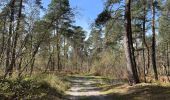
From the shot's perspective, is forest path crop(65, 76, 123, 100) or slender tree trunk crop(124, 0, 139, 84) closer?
forest path crop(65, 76, 123, 100)

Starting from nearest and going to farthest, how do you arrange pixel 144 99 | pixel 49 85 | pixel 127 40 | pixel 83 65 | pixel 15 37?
pixel 15 37 < pixel 144 99 < pixel 49 85 < pixel 127 40 < pixel 83 65

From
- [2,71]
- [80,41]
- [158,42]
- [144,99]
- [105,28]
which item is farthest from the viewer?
[80,41]

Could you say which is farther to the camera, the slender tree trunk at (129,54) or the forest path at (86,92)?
the slender tree trunk at (129,54)

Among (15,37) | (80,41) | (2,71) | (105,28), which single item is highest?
(80,41)

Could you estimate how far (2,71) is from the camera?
564 inches

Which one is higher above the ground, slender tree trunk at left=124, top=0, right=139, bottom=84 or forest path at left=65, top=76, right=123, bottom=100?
slender tree trunk at left=124, top=0, right=139, bottom=84

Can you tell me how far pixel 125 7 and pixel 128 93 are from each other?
24.3 feet

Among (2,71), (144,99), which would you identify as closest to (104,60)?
(144,99)

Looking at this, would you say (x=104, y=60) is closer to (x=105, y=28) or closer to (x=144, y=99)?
(x=105, y=28)

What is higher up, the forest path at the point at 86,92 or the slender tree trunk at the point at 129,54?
the slender tree trunk at the point at 129,54

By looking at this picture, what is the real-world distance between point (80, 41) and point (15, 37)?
83.1 metres

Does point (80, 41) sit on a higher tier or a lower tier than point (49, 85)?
higher

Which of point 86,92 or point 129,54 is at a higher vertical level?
point 129,54

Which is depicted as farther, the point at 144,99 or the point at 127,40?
the point at 127,40
